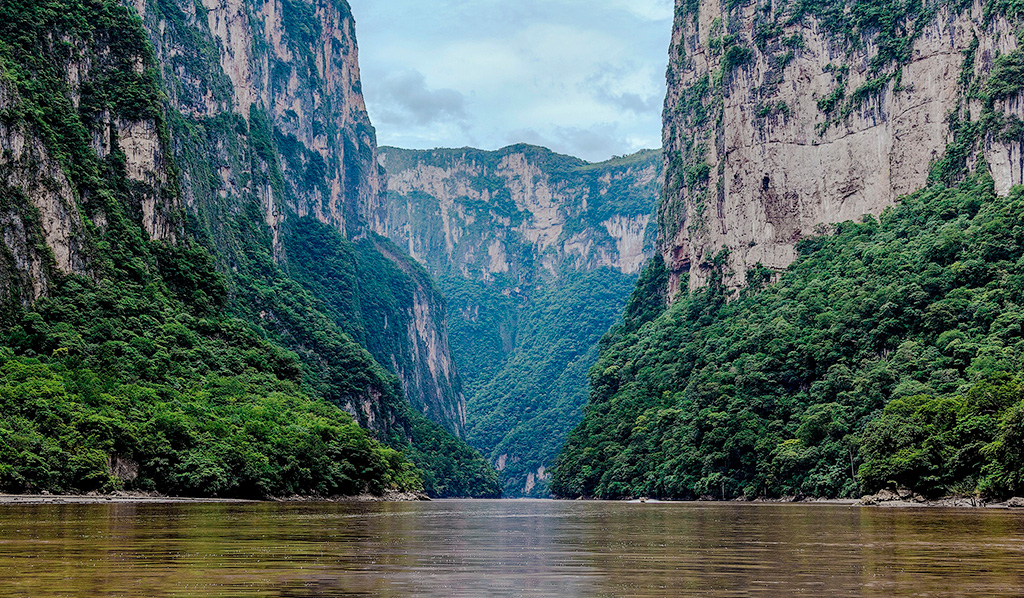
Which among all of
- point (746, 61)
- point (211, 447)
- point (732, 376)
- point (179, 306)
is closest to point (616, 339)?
point (746, 61)

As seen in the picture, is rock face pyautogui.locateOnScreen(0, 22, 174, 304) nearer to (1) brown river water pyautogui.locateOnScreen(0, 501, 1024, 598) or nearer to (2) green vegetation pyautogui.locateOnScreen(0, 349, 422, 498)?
(2) green vegetation pyautogui.locateOnScreen(0, 349, 422, 498)

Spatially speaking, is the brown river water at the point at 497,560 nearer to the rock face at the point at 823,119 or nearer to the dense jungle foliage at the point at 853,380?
the dense jungle foliage at the point at 853,380

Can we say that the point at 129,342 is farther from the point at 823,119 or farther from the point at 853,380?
the point at 823,119

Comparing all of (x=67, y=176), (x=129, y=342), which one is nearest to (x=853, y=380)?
(x=129, y=342)

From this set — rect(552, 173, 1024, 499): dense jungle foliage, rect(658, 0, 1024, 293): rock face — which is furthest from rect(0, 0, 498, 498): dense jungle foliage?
rect(658, 0, 1024, 293): rock face

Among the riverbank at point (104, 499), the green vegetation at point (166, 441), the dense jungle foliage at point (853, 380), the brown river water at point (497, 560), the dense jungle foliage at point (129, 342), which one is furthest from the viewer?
the dense jungle foliage at point (129, 342)

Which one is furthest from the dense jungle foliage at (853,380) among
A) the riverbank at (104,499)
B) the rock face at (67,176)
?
the rock face at (67,176)

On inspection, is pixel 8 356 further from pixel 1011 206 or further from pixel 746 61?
pixel 746 61
